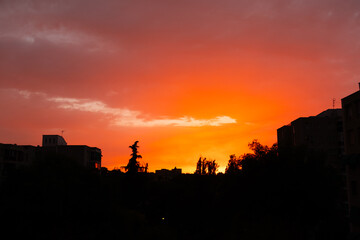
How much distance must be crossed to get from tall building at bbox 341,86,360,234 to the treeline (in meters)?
2.39

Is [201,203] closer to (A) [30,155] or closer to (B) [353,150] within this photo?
(B) [353,150]

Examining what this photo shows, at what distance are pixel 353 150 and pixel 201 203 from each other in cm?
3012

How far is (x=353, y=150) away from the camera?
1543 inches

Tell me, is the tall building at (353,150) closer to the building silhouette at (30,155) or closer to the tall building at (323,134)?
Answer: the building silhouette at (30,155)

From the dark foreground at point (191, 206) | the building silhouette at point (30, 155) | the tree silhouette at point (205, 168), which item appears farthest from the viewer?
the tree silhouette at point (205, 168)

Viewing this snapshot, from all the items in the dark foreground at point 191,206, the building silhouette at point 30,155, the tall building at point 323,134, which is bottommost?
the dark foreground at point 191,206

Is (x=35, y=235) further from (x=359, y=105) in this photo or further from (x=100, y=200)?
(x=359, y=105)

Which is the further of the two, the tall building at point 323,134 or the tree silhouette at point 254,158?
the tall building at point 323,134

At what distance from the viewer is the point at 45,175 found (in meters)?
30.4

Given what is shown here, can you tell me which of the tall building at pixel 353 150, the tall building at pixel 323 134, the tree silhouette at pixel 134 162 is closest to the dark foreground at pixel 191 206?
the tall building at pixel 353 150

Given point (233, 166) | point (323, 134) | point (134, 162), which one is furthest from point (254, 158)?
point (323, 134)

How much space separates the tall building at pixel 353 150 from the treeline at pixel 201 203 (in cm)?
239

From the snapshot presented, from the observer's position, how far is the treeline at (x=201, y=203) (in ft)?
95.9

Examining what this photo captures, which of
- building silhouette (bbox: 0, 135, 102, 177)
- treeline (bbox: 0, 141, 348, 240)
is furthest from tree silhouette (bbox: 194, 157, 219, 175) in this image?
building silhouette (bbox: 0, 135, 102, 177)
